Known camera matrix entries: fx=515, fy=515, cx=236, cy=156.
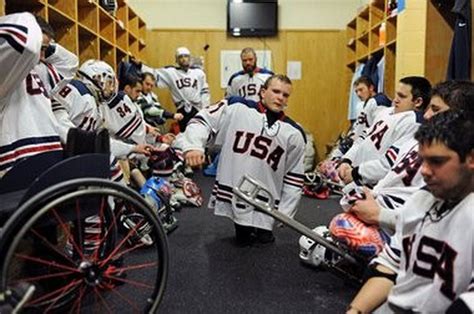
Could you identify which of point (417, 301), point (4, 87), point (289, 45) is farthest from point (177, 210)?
point (289, 45)

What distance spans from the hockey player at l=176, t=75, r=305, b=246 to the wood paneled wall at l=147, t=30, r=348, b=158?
4.21 m

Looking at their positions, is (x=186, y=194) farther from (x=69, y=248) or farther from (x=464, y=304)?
(x=464, y=304)

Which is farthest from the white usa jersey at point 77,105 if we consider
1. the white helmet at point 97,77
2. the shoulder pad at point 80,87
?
the white helmet at point 97,77

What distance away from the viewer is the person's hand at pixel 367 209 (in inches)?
82.3

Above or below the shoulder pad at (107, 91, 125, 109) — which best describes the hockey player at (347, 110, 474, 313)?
below

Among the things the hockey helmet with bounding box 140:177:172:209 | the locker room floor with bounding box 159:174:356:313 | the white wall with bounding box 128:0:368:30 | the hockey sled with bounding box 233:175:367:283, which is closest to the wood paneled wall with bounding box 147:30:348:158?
the white wall with bounding box 128:0:368:30

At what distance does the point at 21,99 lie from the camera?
1.81 metres

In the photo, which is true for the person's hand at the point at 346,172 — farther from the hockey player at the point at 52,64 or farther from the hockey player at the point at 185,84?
the hockey player at the point at 185,84

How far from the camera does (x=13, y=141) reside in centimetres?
179

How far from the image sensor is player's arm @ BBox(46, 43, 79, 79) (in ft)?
9.37

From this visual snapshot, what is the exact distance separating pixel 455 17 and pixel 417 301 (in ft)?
8.59

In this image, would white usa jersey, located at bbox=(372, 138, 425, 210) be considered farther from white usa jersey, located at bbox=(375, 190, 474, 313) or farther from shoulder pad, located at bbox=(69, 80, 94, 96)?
A: shoulder pad, located at bbox=(69, 80, 94, 96)

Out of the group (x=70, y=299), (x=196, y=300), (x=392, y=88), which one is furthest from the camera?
(x=392, y=88)

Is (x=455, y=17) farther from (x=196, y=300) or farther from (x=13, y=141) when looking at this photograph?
(x=13, y=141)
